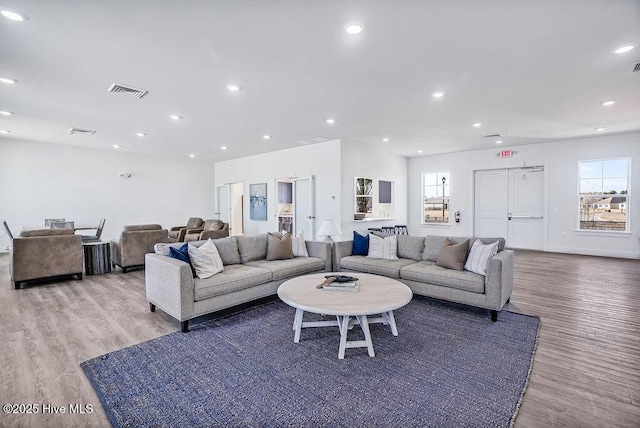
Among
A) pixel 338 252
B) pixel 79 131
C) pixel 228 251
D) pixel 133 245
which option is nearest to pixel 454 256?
pixel 338 252

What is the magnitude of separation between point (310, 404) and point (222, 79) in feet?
11.0

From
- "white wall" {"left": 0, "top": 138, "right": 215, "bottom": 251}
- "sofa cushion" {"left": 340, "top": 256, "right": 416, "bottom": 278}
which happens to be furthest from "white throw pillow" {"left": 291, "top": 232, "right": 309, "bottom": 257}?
"white wall" {"left": 0, "top": 138, "right": 215, "bottom": 251}

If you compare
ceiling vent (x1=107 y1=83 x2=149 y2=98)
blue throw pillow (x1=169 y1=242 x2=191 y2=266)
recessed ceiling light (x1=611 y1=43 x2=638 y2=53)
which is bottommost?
blue throw pillow (x1=169 y1=242 x2=191 y2=266)

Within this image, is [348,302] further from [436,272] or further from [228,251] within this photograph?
[228,251]

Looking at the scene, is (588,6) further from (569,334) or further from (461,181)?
(461,181)

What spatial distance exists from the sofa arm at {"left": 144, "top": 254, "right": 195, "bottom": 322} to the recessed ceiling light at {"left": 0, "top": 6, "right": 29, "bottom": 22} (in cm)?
227

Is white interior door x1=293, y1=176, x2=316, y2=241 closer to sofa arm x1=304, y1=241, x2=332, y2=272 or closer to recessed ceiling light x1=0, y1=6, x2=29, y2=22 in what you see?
sofa arm x1=304, y1=241, x2=332, y2=272

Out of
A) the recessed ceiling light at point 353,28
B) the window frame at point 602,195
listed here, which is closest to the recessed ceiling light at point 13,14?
the recessed ceiling light at point 353,28

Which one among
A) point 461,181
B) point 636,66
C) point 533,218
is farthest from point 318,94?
point 533,218

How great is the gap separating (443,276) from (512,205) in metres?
5.71

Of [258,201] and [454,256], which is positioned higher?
[258,201]

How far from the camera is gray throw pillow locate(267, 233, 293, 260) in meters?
4.33

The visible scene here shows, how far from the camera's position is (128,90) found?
384 centimetres

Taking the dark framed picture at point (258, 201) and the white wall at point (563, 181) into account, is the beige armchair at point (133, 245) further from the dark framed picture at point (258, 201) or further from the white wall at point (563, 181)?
the white wall at point (563, 181)
